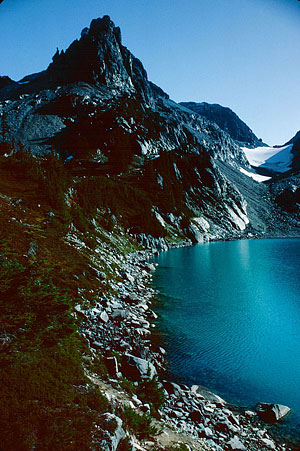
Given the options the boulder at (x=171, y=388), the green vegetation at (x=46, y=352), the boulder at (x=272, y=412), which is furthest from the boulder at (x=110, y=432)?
the boulder at (x=272, y=412)

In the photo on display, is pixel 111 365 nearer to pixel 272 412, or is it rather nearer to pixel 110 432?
pixel 110 432

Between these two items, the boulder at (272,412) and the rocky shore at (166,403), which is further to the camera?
the boulder at (272,412)

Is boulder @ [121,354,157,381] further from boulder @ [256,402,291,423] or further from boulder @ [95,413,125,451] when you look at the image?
boulder @ [256,402,291,423]

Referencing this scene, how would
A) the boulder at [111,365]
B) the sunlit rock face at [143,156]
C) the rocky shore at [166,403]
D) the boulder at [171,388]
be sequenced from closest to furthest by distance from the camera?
the rocky shore at [166,403] < the boulder at [111,365] < the boulder at [171,388] < the sunlit rock face at [143,156]

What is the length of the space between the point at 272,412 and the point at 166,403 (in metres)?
5.48

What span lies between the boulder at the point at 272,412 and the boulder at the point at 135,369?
5.97 m

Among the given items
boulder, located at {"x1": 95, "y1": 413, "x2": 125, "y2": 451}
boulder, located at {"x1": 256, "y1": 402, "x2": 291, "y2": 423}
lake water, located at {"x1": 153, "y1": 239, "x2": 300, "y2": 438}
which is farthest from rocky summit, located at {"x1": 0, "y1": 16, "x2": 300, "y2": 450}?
lake water, located at {"x1": 153, "y1": 239, "x2": 300, "y2": 438}

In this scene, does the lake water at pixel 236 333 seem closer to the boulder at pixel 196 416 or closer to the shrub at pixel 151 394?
the boulder at pixel 196 416

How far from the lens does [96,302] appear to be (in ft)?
73.7

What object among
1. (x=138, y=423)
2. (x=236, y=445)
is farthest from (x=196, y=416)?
(x=138, y=423)

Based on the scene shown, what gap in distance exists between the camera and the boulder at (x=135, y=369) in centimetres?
1368

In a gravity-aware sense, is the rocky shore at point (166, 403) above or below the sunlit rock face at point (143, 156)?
below

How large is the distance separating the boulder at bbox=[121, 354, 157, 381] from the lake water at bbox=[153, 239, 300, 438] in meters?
2.90

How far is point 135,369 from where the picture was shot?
45.7ft
